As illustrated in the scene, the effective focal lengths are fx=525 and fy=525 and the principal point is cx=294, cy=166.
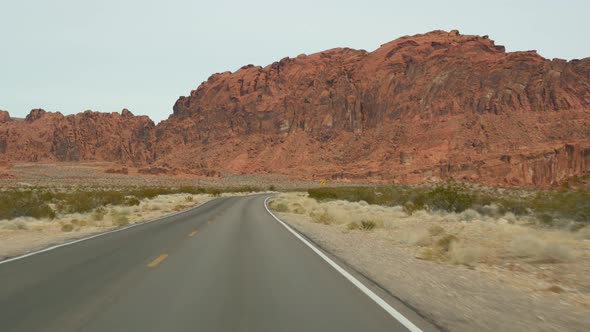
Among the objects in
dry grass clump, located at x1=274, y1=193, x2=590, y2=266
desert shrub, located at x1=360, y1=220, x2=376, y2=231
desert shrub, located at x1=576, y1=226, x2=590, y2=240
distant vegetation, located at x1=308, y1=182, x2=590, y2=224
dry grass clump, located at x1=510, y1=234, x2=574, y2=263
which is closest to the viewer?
dry grass clump, located at x1=510, y1=234, x2=574, y2=263

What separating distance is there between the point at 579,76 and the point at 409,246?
4400 inches

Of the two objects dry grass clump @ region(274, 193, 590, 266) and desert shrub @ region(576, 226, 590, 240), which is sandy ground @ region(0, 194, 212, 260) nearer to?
dry grass clump @ region(274, 193, 590, 266)

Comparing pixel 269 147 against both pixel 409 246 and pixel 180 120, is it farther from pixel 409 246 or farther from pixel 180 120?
pixel 409 246

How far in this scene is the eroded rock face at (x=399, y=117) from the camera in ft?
321

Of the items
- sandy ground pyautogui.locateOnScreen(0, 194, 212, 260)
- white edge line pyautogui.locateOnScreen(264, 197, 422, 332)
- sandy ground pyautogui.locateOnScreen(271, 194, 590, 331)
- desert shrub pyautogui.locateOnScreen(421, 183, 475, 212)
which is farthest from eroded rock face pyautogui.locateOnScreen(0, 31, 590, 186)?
white edge line pyautogui.locateOnScreen(264, 197, 422, 332)

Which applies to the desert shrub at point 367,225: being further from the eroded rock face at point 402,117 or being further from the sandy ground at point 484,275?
the eroded rock face at point 402,117

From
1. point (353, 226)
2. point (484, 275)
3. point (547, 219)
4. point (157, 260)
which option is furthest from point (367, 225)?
point (157, 260)

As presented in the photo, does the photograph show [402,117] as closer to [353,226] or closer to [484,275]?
[353,226]

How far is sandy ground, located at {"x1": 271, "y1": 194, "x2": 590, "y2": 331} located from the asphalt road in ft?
3.00

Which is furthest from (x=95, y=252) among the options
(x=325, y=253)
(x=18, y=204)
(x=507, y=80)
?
(x=507, y=80)

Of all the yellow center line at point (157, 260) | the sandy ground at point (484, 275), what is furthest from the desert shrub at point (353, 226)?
the yellow center line at point (157, 260)

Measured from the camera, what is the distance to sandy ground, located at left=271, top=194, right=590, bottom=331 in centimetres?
668

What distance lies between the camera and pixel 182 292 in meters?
7.95

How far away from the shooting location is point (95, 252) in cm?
1302
